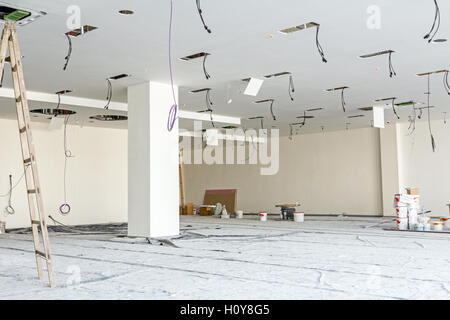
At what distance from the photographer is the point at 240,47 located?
6.60m

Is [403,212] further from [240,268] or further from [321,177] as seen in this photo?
[321,177]

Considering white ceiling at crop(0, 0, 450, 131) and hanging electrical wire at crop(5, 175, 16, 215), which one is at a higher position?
white ceiling at crop(0, 0, 450, 131)

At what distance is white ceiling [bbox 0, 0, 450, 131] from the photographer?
5234mm

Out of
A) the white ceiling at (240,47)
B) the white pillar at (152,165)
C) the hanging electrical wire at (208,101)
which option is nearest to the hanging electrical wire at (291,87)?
the white ceiling at (240,47)

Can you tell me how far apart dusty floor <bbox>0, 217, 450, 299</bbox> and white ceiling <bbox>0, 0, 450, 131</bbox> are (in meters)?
2.80

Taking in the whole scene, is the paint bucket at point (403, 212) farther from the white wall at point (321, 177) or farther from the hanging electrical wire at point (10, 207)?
the hanging electrical wire at point (10, 207)

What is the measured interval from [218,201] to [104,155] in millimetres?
4875

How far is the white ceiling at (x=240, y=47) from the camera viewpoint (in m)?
5.23

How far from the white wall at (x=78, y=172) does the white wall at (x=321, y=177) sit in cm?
526

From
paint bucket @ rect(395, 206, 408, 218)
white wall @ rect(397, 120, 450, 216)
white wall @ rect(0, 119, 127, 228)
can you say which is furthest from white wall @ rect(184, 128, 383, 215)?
paint bucket @ rect(395, 206, 408, 218)

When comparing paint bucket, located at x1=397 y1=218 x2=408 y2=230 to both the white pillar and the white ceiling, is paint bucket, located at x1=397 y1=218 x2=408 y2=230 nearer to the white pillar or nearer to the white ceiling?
the white ceiling

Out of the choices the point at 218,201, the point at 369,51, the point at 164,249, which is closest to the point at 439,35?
the point at 369,51

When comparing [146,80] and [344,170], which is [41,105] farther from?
[344,170]

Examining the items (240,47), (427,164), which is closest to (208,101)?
(240,47)
